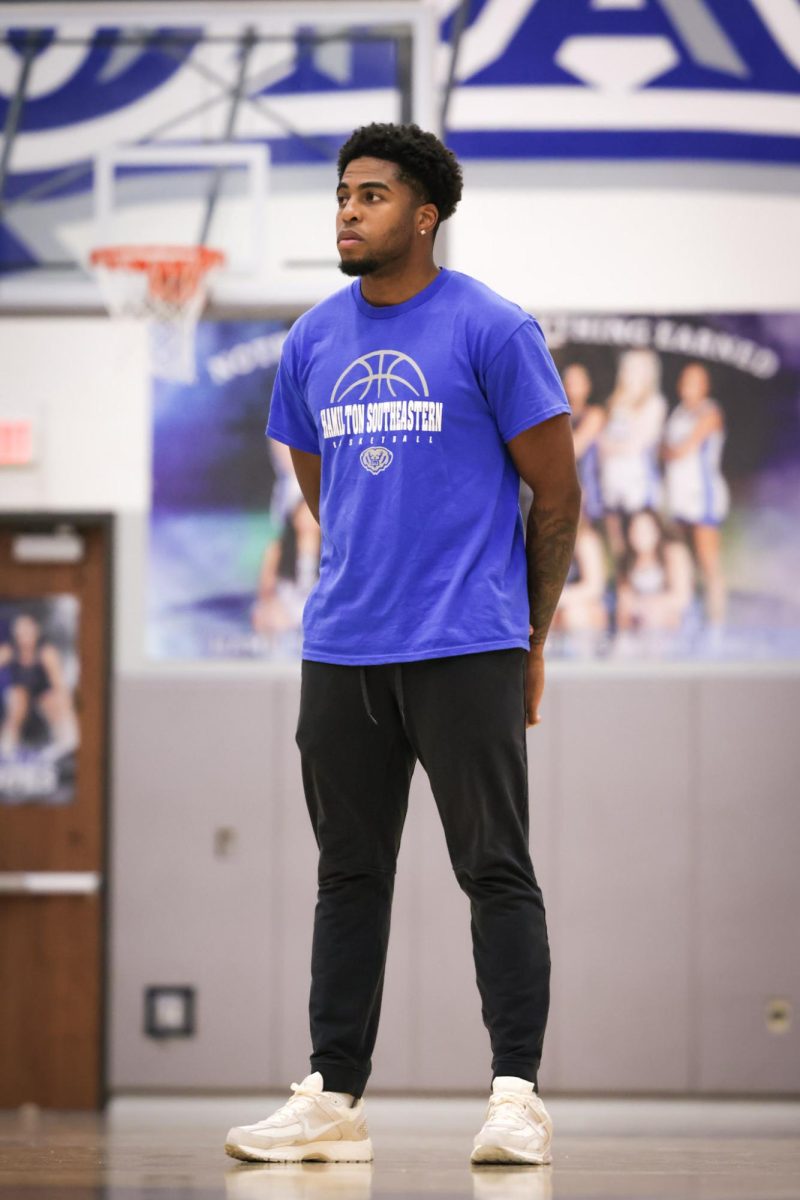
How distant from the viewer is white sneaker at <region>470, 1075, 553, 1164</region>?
2027 millimetres

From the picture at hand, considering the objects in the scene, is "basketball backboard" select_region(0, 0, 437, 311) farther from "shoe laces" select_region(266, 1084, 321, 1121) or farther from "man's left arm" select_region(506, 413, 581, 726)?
"shoe laces" select_region(266, 1084, 321, 1121)

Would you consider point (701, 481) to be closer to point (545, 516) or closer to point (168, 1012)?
point (168, 1012)

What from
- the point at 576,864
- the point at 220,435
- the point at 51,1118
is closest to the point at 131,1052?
the point at 51,1118

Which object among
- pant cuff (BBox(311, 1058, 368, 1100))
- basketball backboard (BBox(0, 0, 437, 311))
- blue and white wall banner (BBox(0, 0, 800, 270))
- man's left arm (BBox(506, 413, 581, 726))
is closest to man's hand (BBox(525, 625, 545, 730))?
man's left arm (BBox(506, 413, 581, 726))

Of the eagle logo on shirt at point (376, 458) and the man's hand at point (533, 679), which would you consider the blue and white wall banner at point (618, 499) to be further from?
the eagle logo on shirt at point (376, 458)

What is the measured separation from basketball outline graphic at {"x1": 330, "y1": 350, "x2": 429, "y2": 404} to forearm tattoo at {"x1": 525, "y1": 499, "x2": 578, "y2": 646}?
0.26 m

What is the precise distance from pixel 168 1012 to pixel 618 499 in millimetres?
2531

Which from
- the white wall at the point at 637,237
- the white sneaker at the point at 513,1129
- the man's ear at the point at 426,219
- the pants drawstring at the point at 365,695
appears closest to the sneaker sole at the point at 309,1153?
the white sneaker at the point at 513,1129

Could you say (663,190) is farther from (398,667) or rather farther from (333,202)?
(398,667)

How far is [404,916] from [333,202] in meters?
2.56

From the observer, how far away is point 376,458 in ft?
7.49

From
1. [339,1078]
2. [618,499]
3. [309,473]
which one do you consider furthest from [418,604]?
[618,499]

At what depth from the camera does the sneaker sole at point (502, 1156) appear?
203 cm

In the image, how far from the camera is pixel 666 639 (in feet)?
19.3
